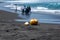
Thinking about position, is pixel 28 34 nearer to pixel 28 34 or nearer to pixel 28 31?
pixel 28 34

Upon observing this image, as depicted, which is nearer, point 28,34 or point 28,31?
point 28,34

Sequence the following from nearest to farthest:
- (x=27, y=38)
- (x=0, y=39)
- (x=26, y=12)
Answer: (x=0, y=39), (x=27, y=38), (x=26, y=12)

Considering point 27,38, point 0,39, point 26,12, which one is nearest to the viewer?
point 0,39

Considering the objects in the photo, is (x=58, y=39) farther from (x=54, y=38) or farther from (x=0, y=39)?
(x=0, y=39)

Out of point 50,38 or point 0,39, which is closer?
point 0,39

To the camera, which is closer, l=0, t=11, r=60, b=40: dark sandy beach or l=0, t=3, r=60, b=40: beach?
l=0, t=11, r=60, b=40: dark sandy beach

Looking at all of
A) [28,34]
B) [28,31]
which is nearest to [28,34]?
[28,34]

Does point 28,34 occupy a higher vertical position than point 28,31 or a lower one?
higher

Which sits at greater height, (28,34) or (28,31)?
(28,34)

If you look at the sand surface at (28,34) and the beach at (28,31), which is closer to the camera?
the sand surface at (28,34)

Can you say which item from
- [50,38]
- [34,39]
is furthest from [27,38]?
[50,38]

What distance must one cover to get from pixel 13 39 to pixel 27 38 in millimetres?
1006

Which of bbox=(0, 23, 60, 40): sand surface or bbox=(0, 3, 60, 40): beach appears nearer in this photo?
bbox=(0, 23, 60, 40): sand surface

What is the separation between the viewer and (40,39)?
13305mm
